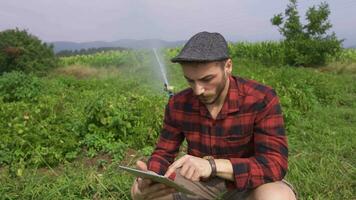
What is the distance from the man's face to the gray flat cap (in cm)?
4

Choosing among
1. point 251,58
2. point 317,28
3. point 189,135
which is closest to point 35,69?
point 251,58

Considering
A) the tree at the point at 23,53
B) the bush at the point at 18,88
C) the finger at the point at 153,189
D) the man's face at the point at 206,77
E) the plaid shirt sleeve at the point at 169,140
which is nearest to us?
the man's face at the point at 206,77

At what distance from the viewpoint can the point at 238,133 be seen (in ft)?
7.98

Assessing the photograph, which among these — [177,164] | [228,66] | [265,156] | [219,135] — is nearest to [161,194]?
[177,164]

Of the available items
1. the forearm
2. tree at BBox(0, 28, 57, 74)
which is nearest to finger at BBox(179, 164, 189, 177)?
the forearm

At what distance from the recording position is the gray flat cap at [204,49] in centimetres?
A: 218

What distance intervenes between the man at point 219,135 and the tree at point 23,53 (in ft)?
Result: 39.0

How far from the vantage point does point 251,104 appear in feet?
7.86

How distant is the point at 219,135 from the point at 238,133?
10 cm

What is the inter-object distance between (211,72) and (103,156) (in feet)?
7.94

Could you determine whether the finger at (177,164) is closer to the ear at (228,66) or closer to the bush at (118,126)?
the ear at (228,66)

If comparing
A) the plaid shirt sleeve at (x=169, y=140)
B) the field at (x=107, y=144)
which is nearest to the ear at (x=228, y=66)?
the plaid shirt sleeve at (x=169, y=140)

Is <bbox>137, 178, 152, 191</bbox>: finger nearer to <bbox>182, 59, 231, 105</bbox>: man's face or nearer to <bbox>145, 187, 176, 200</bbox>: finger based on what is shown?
<bbox>145, 187, 176, 200</bbox>: finger

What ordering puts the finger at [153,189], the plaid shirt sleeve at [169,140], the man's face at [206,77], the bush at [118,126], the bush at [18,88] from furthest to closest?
the bush at [18,88]
the bush at [118,126]
the plaid shirt sleeve at [169,140]
the finger at [153,189]
the man's face at [206,77]
